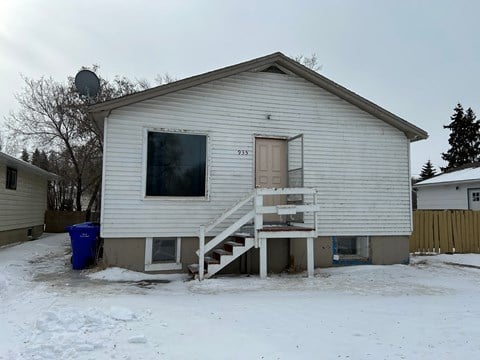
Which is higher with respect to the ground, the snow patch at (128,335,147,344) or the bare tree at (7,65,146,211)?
the bare tree at (7,65,146,211)

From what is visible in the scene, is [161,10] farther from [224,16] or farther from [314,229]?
[314,229]

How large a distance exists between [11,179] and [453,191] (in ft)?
67.5

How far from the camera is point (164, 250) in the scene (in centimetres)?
929

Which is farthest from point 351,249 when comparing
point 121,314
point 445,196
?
point 445,196

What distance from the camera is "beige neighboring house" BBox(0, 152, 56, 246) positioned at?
1287 centimetres

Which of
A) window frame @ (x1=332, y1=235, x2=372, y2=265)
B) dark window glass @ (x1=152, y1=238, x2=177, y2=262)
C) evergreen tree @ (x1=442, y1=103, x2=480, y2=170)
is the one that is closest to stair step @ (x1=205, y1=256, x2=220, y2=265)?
dark window glass @ (x1=152, y1=238, x2=177, y2=262)

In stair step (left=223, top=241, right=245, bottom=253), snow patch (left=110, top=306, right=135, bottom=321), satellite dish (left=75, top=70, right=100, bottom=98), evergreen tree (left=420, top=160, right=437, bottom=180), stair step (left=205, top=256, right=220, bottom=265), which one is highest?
evergreen tree (left=420, top=160, right=437, bottom=180)

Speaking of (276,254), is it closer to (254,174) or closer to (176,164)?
(254,174)

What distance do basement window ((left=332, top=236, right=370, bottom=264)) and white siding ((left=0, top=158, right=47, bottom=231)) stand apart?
10.6 m

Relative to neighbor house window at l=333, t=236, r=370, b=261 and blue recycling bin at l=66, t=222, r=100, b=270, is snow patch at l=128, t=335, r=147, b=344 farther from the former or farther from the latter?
neighbor house window at l=333, t=236, r=370, b=261

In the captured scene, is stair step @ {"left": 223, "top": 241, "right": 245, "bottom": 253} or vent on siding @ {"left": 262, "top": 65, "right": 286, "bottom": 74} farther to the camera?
A: vent on siding @ {"left": 262, "top": 65, "right": 286, "bottom": 74}

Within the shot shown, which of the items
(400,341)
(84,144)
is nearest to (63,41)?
(84,144)

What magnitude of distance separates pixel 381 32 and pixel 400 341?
1302 cm

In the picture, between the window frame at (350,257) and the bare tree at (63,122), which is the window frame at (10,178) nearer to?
the bare tree at (63,122)
